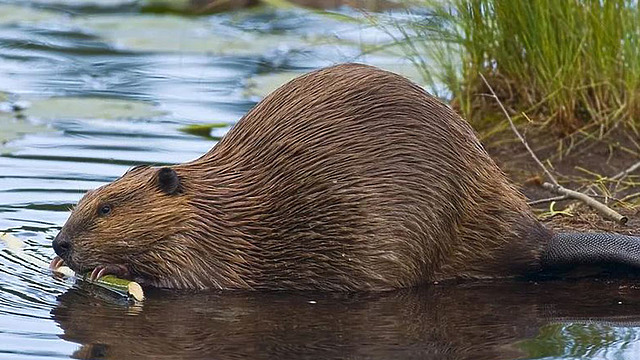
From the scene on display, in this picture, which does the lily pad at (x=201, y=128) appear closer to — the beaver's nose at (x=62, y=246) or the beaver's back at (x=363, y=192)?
the beaver's back at (x=363, y=192)

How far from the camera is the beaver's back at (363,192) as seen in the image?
179 inches

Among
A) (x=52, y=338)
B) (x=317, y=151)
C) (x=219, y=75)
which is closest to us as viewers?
(x=52, y=338)

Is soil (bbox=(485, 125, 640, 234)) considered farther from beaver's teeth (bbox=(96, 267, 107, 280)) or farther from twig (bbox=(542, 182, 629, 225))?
beaver's teeth (bbox=(96, 267, 107, 280))

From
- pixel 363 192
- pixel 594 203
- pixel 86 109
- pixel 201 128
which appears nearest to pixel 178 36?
pixel 86 109

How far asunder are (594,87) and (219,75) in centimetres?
274

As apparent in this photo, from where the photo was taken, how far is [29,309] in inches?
167

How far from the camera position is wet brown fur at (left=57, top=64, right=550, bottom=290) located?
455cm

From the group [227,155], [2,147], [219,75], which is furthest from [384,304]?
[219,75]

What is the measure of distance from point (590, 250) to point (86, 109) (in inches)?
124

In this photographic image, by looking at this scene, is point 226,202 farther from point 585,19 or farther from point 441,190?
point 585,19

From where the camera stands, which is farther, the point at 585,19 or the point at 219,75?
the point at 219,75

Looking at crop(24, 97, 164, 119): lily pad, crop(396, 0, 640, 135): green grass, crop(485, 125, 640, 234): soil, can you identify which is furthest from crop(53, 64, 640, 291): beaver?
crop(24, 97, 164, 119): lily pad

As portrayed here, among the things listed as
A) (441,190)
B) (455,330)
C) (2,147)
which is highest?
(2,147)

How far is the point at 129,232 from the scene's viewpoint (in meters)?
4.62
